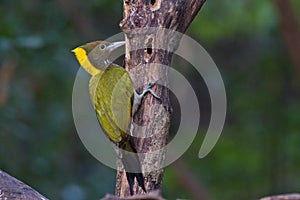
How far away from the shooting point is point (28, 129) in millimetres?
4871

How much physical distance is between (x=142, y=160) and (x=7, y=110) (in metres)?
1.93

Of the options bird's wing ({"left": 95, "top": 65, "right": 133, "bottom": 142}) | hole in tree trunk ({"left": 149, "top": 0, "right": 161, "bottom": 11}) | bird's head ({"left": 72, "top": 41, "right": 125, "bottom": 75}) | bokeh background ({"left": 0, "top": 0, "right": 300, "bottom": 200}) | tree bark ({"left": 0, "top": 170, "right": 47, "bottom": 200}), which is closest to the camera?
tree bark ({"left": 0, "top": 170, "right": 47, "bottom": 200})

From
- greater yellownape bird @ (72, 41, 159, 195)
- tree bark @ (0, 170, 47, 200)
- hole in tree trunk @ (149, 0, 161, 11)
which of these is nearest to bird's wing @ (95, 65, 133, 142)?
greater yellownape bird @ (72, 41, 159, 195)

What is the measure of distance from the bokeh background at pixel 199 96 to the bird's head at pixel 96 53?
108 centimetres

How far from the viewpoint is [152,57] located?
267cm

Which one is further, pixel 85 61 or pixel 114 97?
pixel 85 61

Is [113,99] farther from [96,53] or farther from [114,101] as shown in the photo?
[96,53]

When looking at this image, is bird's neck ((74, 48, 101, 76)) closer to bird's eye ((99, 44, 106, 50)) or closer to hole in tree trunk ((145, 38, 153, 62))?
bird's eye ((99, 44, 106, 50))

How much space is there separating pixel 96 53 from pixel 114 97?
0.87 ft

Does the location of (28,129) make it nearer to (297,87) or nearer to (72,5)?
(72,5)

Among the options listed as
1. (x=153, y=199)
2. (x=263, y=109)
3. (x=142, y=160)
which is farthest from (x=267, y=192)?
(x=153, y=199)

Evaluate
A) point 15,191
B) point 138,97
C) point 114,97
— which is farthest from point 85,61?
point 15,191

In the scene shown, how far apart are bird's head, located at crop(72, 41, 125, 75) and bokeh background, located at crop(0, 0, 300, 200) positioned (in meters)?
1.08

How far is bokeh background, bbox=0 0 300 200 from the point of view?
15.5ft
